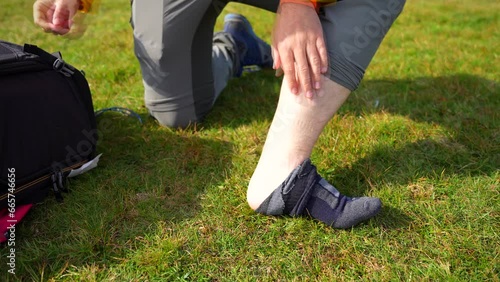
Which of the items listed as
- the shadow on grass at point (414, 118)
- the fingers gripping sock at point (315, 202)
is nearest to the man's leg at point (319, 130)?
the fingers gripping sock at point (315, 202)

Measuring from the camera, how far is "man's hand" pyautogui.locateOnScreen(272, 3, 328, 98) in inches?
55.3

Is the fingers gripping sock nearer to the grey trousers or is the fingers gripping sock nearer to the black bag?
the grey trousers

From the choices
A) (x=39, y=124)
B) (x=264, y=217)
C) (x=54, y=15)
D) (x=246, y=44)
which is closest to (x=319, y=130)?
(x=264, y=217)

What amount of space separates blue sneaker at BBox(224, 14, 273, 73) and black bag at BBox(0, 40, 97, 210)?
1057 millimetres

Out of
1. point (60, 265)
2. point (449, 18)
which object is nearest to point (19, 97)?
point (60, 265)

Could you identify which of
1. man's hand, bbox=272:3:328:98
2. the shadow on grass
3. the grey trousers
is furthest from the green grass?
man's hand, bbox=272:3:328:98

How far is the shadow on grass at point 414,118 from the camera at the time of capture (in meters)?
1.70

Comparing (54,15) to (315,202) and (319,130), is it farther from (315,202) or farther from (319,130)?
(315,202)

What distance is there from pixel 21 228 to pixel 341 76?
1.16 meters

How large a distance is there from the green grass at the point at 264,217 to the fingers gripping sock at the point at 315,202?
0.04 metres

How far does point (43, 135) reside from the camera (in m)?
1.54

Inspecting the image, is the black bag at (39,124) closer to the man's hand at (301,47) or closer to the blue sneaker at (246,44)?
the man's hand at (301,47)

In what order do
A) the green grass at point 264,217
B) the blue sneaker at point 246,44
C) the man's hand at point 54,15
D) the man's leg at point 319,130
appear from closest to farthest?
the green grass at point 264,217 < the man's leg at point 319,130 < the man's hand at point 54,15 < the blue sneaker at point 246,44

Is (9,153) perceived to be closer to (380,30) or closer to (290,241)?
(290,241)
